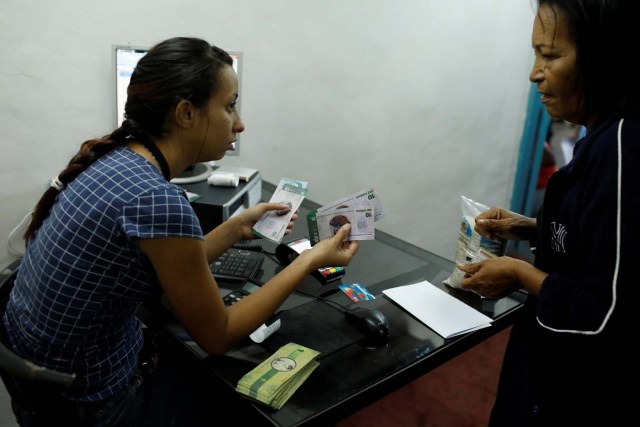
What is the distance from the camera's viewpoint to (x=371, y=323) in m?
1.09

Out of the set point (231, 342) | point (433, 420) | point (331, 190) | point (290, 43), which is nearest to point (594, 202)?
point (231, 342)

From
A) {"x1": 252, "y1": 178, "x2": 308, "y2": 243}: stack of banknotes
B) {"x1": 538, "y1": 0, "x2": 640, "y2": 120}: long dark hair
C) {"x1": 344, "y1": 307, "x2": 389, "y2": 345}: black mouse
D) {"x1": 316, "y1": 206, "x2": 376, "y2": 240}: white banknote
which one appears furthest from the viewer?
{"x1": 252, "y1": 178, "x2": 308, "y2": 243}: stack of banknotes

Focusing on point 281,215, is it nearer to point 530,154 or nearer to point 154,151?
point 154,151

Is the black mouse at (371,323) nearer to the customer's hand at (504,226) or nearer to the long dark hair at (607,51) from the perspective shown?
the customer's hand at (504,226)

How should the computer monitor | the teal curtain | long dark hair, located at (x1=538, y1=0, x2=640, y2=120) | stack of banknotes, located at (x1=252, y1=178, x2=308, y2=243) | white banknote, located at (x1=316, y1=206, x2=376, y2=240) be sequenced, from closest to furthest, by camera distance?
1. long dark hair, located at (x1=538, y1=0, x2=640, y2=120)
2. white banknote, located at (x1=316, y1=206, x2=376, y2=240)
3. stack of banknotes, located at (x1=252, y1=178, x2=308, y2=243)
4. the computer monitor
5. the teal curtain

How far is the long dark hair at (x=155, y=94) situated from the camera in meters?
0.98

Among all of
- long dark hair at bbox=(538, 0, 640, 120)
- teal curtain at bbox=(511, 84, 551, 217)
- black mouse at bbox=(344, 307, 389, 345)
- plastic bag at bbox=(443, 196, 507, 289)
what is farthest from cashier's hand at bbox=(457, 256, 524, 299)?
teal curtain at bbox=(511, 84, 551, 217)

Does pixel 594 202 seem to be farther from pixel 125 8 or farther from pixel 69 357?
pixel 125 8

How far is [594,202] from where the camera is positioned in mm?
806

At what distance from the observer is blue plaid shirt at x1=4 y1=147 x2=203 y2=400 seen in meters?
0.87

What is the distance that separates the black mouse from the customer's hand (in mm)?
340

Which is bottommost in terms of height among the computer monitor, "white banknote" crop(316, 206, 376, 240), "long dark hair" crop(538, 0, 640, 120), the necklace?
"white banknote" crop(316, 206, 376, 240)

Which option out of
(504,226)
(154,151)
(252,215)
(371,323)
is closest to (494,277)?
(504,226)

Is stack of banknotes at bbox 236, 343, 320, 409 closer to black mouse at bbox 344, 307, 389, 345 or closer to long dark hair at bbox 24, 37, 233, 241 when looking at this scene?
black mouse at bbox 344, 307, 389, 345
